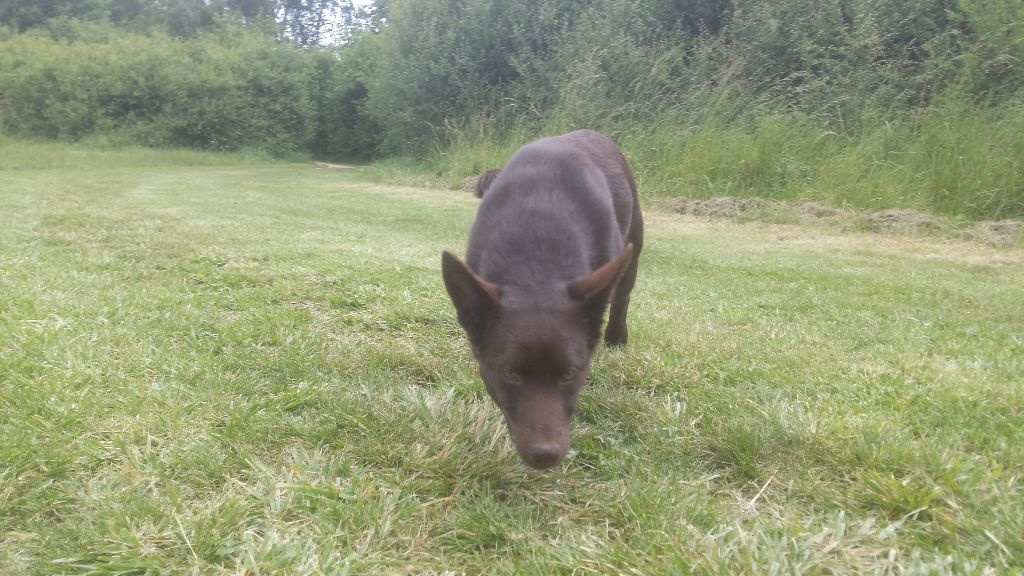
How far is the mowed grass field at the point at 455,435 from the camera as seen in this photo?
1.64 meters

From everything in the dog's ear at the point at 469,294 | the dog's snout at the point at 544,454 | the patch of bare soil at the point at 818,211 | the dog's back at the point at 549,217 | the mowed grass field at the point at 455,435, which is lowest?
the mowed grass field at the point at 455,435

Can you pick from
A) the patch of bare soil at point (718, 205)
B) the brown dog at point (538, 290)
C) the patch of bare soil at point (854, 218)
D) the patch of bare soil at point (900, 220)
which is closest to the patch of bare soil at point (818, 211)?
the patch of bare soil at point (854, 218)

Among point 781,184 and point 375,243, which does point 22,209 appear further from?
point 781,184

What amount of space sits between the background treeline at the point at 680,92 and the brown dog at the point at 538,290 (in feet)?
26.4

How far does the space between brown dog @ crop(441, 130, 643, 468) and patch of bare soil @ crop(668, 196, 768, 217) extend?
7.39 metres

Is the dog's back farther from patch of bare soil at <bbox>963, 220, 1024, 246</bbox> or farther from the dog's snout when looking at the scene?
patch of bare soil at <bbox>963, 220, 1024, 246</bbox>

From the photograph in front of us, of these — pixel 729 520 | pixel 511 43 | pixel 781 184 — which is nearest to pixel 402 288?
pixel 729 520

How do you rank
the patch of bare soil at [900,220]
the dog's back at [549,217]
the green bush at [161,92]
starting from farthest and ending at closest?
the green bush at [161,92] < the patch of bare soil at [900,220] < the dog's back at [549,217]

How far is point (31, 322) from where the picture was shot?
10.4ft

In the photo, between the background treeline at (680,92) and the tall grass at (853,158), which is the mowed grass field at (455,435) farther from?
the background treeline at (680,92)

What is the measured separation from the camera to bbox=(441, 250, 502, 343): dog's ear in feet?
6.86

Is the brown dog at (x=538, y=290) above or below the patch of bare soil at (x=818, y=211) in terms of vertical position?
above

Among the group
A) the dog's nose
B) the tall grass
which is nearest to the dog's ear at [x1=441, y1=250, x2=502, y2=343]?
the dog's nose

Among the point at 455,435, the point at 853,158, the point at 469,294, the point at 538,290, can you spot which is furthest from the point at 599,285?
the point at 853,158
